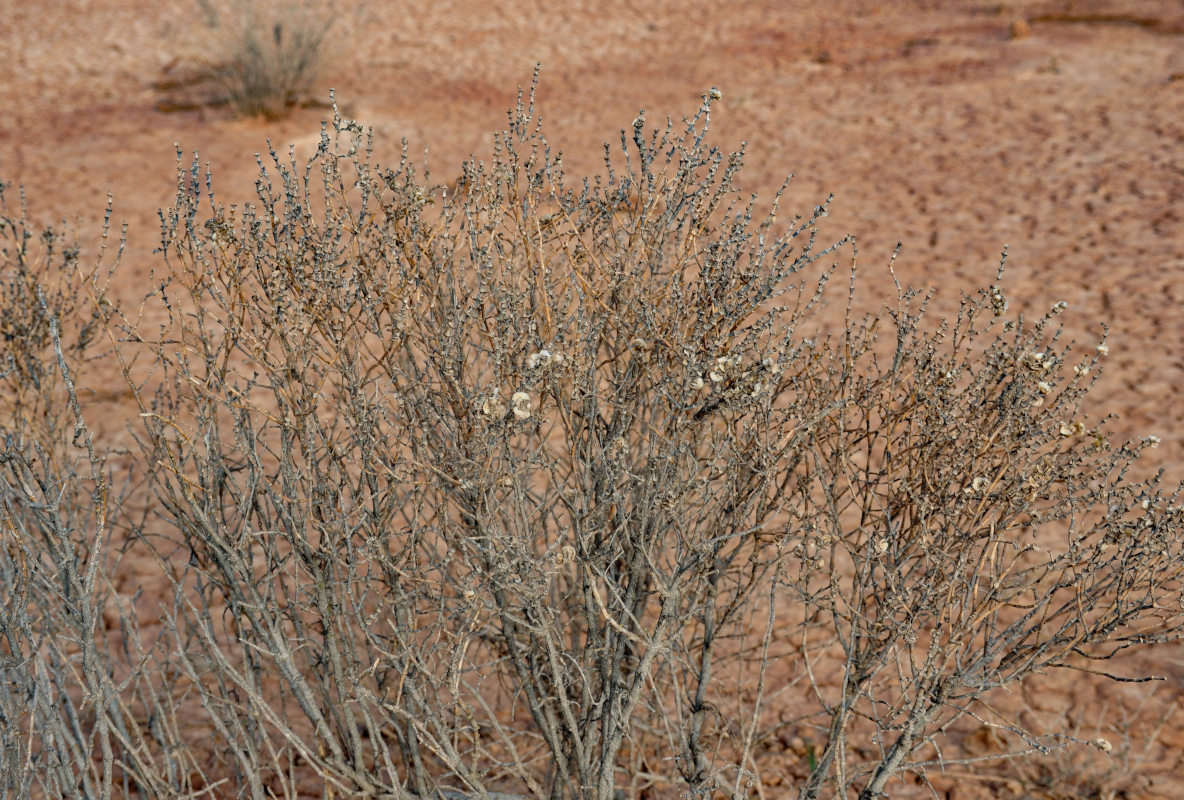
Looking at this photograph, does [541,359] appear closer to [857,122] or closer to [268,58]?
[857,122]

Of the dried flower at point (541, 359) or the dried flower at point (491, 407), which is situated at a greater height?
the dried flower at point (541, 359)

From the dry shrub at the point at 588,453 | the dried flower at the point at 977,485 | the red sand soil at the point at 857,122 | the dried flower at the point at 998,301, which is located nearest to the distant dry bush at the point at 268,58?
the red sand soil at the point at 857,122

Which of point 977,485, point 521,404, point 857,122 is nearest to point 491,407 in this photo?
point 521,404

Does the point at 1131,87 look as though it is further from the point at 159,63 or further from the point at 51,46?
the point at 51,46

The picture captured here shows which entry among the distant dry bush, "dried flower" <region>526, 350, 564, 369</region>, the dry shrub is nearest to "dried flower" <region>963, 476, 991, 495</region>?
the dry shrub

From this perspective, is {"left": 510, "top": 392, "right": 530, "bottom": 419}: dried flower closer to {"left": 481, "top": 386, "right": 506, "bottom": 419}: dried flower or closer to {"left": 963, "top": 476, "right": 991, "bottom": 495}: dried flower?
{"left": 481, "top": 386, "right": 506, "bottom": 419}: dried flower

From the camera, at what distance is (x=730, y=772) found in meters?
2.96

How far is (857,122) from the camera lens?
8.97 meters

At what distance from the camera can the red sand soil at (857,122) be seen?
5.44 metres

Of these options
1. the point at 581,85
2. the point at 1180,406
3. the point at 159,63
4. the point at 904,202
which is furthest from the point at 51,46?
the point at 1180,406

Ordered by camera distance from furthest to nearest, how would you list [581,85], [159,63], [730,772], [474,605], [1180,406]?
[159,63] < [581,85] < [1180,406] < [730,772] < [474,605]

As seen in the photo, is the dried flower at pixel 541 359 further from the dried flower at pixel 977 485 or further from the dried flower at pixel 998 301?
the dried flower at pixel 998 301

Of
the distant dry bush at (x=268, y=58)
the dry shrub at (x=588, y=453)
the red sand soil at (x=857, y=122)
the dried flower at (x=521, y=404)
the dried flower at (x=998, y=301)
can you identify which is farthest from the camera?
the distant dry bush at (x=268, y=58)

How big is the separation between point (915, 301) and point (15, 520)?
16.2 ft
